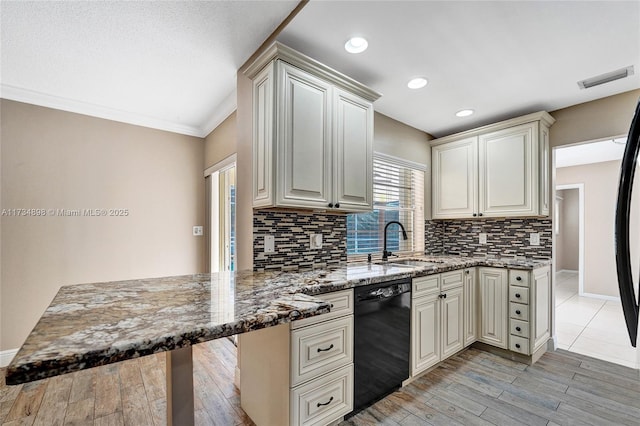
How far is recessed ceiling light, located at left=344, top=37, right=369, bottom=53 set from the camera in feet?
6.27

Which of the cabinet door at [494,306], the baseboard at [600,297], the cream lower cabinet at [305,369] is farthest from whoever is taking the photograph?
the baseboard at [600,297]

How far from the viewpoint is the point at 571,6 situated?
64.3 inches

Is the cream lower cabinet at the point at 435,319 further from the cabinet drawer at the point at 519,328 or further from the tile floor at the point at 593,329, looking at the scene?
the tile floor at the point at 593,329

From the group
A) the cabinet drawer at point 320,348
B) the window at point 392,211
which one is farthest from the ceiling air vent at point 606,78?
the cabinet drawer at point 320,348

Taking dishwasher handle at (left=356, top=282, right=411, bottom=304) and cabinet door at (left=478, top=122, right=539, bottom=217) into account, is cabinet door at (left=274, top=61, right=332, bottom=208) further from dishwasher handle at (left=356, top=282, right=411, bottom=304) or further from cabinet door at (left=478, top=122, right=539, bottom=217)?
cabinet door at (left=478, top=122, right=539, bottom=217)

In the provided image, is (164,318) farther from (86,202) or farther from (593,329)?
(593,329)

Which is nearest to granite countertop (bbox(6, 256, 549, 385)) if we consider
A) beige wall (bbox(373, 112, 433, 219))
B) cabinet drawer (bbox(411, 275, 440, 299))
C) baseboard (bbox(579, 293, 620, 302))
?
cabinet drawer (bbox(411, 275, 440, 299))

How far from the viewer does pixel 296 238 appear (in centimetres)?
230

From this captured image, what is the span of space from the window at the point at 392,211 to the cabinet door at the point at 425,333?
81 centimetres

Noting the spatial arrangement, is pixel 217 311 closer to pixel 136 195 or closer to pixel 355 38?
pixel 355 38

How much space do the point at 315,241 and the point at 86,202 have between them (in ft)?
7.96

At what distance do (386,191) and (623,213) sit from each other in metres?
2.76

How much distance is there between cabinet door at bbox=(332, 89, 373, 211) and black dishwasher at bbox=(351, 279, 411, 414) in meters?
0.67

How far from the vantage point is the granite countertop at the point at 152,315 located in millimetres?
753
